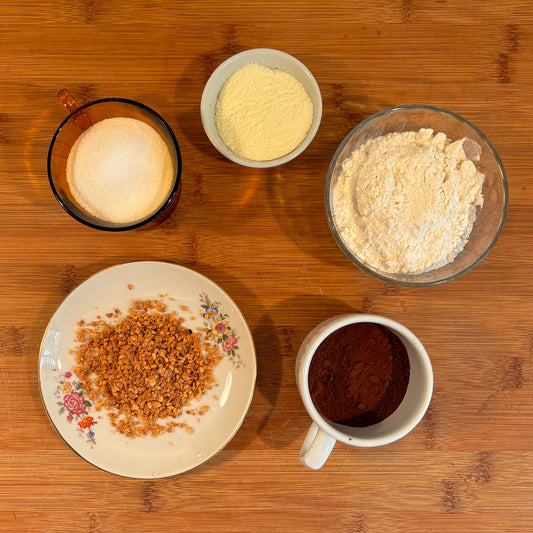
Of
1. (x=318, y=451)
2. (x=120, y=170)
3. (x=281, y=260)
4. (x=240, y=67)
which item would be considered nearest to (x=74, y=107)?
(x=120, y=170)

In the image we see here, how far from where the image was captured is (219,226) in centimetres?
93

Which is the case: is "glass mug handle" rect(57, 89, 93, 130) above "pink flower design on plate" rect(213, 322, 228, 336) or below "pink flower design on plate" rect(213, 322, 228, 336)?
above

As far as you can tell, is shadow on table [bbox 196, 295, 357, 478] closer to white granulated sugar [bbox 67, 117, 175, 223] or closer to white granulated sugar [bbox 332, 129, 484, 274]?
white granulated sugar [bbox 332, 129, 484, 274]

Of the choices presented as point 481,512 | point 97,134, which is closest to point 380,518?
point 481,512

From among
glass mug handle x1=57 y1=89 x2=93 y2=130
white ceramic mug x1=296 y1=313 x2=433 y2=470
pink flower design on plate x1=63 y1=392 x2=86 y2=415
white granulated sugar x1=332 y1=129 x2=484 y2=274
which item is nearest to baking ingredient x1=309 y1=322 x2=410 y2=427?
white ceramic mug x1=296 y1=313 x2=433 y2=470

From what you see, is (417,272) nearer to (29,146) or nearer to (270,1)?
(270,1)

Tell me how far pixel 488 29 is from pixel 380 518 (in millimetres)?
981

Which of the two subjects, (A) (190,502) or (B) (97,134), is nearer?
(B) (97,134)

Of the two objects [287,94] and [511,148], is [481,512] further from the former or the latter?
[287,94]

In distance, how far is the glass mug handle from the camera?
2.66ft

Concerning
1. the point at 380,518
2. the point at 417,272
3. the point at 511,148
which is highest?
the point at 511,148

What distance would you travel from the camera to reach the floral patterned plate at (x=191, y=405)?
89cm

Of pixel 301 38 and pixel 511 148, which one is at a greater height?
pixel 301 38

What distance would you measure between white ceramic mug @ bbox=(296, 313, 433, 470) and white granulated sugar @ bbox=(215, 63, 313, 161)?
332 millimetres
